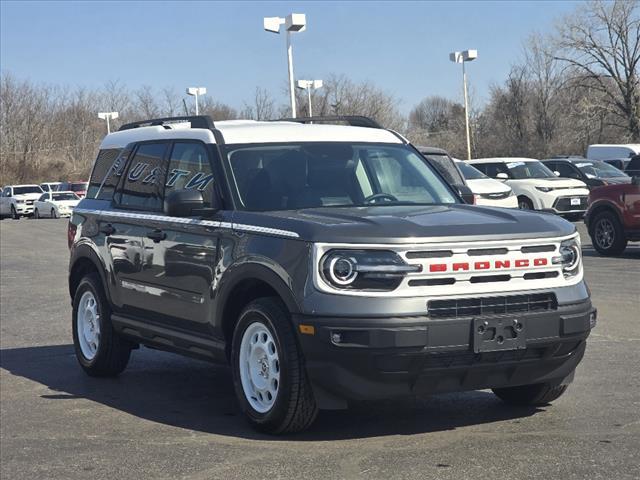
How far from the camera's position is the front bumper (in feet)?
18.6

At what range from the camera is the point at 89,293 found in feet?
28.8

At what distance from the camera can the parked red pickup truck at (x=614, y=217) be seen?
17.3 m

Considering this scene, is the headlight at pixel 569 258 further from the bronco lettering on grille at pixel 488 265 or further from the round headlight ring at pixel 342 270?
the round headlight ring at pixel 342 270

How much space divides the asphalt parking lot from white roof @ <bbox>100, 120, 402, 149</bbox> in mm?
1822

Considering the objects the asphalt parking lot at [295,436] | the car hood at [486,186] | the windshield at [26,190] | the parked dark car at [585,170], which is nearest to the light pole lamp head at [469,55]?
the parked dark car at [585,170]

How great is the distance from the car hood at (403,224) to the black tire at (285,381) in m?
0.46

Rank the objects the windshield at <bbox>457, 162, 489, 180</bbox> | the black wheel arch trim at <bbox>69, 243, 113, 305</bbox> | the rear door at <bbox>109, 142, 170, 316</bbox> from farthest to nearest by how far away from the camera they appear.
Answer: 1. the windshield at <bbox>457, 162, 489, 180</bbox>
2. the black wheel arch trim at <bbox>69, 243, 113, 305</bbox>
3. the rear door at <bbox>109, 142, 170, 316</bbox>

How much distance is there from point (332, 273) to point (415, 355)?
616 millimetres

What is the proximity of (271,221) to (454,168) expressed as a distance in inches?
463

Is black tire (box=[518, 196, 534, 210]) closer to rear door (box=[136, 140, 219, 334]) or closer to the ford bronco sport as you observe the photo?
the ford bronco sport

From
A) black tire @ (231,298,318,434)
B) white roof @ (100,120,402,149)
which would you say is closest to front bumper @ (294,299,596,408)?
black tire @ (231,298,318,434)

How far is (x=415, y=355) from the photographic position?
18.7ft

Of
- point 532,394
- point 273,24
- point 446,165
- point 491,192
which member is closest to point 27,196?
point 273,24

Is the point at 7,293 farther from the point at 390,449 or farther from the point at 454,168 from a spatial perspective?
the point at 390,449
